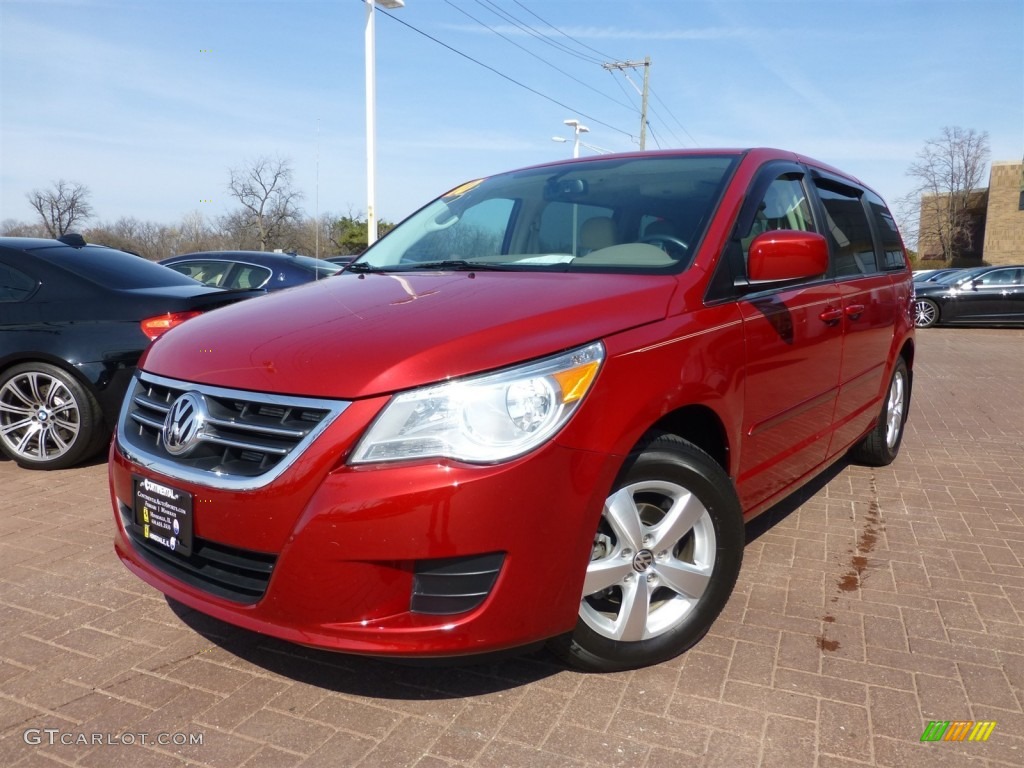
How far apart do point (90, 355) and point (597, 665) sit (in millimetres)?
3965

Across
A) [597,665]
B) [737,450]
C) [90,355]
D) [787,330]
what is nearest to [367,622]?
[597,665]

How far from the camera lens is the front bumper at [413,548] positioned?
2.01 metres

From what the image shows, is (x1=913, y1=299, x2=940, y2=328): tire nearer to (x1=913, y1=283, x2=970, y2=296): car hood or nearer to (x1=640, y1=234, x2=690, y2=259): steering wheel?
(x1=913, y1=283, x2=970, y2=296): car hood

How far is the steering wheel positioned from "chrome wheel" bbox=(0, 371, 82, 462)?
3854 mm

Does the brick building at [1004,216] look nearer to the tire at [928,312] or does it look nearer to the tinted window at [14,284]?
the tire at [928,312]

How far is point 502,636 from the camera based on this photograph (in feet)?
6.96

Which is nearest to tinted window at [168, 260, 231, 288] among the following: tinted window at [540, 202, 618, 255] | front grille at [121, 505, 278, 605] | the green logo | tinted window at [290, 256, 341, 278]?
tinted window at [290, 256, 341, 278]

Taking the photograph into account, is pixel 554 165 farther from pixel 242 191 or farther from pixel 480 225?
pixel 242 191

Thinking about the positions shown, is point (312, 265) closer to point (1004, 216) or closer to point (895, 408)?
point (895, 408)

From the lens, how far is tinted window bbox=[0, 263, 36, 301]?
5125mm

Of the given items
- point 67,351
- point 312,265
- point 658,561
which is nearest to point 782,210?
point 658,561

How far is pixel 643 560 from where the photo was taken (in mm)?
2471

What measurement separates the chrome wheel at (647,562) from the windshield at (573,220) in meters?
0.83

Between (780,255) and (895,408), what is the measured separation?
122 inches
